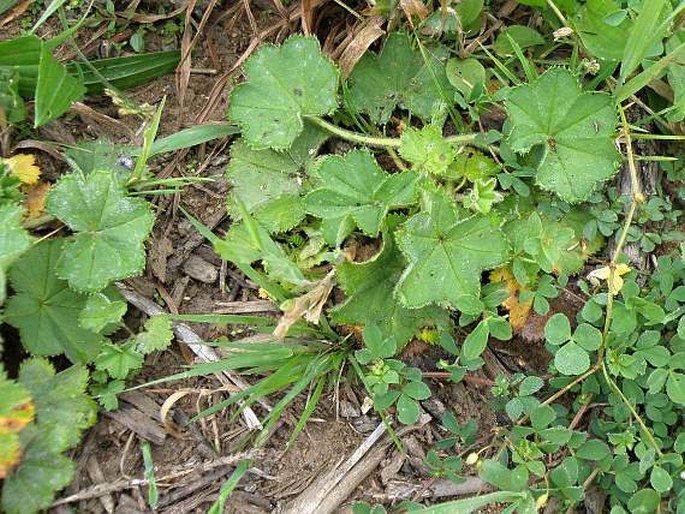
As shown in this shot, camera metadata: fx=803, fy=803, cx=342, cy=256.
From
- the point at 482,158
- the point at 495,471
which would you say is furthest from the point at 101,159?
the point at 495,471

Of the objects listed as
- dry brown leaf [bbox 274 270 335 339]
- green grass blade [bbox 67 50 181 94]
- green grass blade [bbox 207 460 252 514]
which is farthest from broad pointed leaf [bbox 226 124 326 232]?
green grass blade [bbox 207 460 252 514]

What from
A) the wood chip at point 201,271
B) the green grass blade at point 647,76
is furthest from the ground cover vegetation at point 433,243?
the wood chip at point 201,271

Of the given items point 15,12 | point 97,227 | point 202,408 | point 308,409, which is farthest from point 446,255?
point 15,12

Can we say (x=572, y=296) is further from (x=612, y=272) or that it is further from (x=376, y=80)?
(x=376, y=80)

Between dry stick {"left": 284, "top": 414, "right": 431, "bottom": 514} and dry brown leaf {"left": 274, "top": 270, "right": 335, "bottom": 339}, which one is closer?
dry brown leaf {"left": 274, "top": 270, "right": 335, "bottom": 339}

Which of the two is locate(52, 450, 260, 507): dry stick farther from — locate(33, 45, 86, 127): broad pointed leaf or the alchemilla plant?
locate(33, 45, 86, 127): broad pointed leaf
